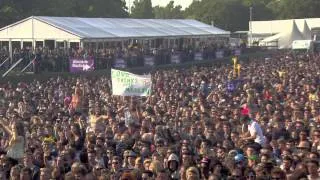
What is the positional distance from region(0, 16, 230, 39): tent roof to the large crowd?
72.1ft

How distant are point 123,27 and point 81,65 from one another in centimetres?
1526

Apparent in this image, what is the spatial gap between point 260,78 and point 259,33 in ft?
202

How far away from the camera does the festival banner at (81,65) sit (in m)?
39.9

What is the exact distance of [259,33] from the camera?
92125 mm

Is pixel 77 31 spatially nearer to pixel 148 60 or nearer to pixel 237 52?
pixel 148 60

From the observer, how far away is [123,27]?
5531 centimetres

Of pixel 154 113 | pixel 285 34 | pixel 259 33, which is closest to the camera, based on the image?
pixel 154 113

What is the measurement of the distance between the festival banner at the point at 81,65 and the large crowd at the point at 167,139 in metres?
13.5

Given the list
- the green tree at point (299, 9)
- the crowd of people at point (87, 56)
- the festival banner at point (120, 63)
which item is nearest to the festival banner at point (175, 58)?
the crowd of people at point (87, 56)

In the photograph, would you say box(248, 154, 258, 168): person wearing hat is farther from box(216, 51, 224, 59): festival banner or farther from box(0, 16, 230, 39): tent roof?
box(216, 51, 224, 59): festival banner

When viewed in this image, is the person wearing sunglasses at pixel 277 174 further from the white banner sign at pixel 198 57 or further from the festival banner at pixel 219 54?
the festival banner at pixel 219 54

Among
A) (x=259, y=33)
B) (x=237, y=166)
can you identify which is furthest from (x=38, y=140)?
(x=259, y=33)

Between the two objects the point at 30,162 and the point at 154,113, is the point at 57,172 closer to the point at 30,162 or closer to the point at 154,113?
the point at 30,162

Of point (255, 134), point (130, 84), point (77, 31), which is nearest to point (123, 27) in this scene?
point (77, 31)
